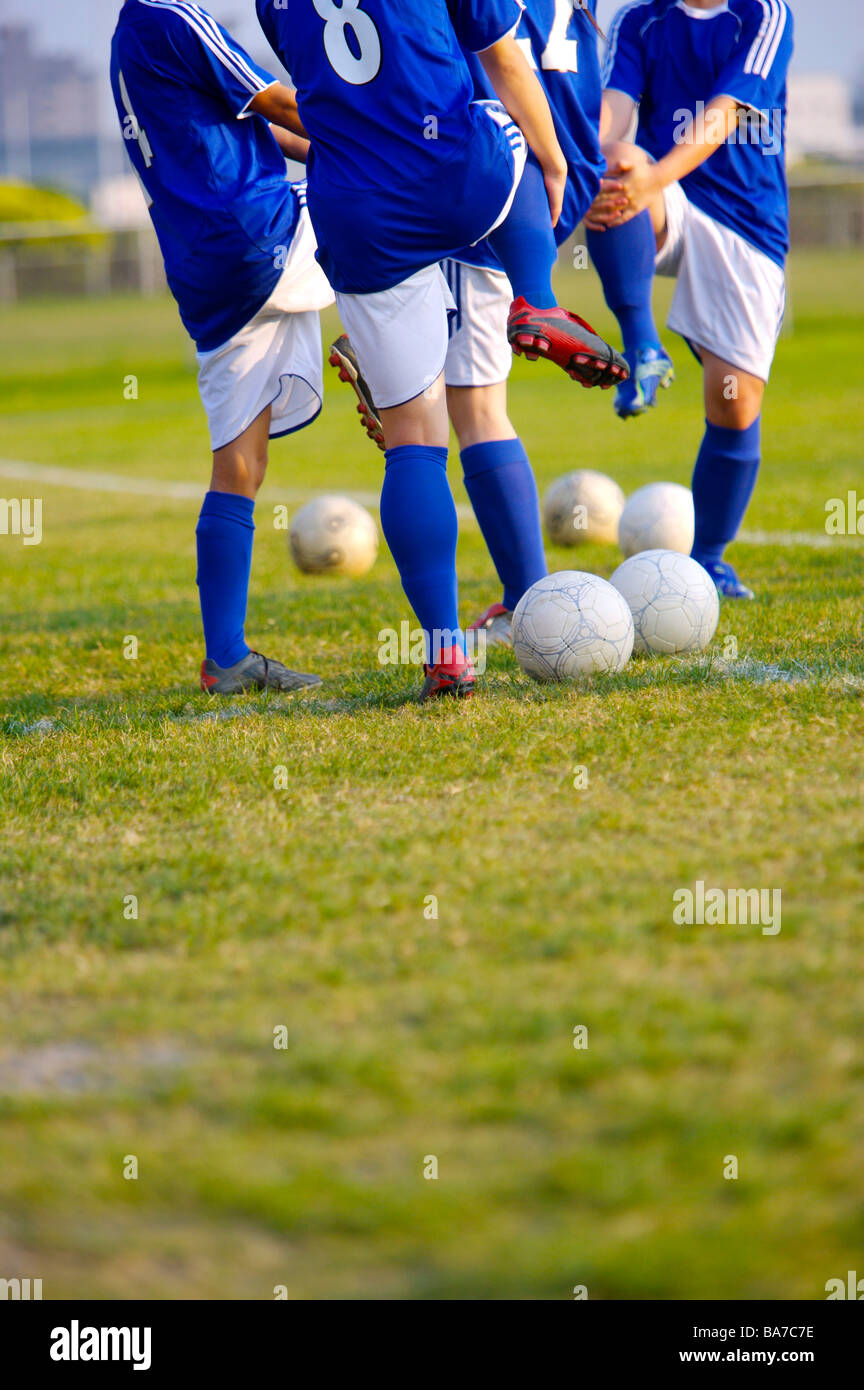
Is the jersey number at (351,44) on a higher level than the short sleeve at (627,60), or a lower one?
Answer: lower

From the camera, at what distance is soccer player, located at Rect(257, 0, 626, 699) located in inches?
137

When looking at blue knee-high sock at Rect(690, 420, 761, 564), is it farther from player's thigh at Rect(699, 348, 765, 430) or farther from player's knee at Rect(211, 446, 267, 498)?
player's knee at Rect(211, 446, 267, 498)

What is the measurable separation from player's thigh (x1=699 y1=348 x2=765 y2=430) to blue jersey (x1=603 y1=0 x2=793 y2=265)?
0.48 metres

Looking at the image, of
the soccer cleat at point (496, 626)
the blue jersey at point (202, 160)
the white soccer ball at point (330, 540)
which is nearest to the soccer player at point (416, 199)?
the blue jersey at point (202, 160)

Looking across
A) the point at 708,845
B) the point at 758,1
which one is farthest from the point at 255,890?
the point at 758,1

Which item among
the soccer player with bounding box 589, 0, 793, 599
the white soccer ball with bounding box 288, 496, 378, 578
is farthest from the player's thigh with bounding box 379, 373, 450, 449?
the white soccer ball with bounding box 288, 496, 378, 578

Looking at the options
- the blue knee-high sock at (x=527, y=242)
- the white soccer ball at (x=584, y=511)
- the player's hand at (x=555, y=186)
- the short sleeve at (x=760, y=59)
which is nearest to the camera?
the blue knee-high sock at (x=527, y=242)

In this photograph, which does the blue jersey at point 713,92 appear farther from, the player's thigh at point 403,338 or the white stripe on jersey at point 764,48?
the player's thigh at point 403,338

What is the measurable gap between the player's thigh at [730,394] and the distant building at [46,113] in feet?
255

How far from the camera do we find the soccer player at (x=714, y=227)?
5.21 meters

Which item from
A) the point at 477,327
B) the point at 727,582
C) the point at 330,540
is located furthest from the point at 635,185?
the point at 330,540

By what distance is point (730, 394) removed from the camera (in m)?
5.38

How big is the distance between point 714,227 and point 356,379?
1.92 metres

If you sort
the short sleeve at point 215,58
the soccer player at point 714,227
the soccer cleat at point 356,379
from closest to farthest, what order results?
the short sleeve at point 215,58 → the soccer cleat at point 356,379 → the soccer player at point 714,227
